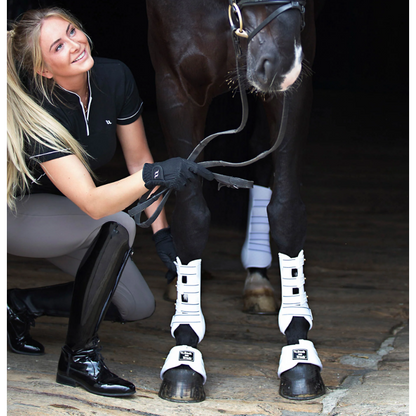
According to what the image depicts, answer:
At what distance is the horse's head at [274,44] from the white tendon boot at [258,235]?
4.04 ft

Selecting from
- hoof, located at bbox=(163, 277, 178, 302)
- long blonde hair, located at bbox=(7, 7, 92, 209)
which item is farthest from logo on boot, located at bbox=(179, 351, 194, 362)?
hoof, located at bbox=(163, 277, 178, 302)

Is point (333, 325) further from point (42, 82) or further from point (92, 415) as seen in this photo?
point (42, 82)

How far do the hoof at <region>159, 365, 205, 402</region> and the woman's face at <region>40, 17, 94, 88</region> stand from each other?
931 mm

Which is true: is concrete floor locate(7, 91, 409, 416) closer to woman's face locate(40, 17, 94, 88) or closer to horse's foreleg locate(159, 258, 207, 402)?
horse's foreleg locate(159, 258, 207, 402)

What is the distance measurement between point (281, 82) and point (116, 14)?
18.4ft

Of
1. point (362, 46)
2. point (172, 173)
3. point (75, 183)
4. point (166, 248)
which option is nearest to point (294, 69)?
point (172, 173)

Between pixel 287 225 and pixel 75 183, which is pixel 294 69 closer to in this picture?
pixel 287 225

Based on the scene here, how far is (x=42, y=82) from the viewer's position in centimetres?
178

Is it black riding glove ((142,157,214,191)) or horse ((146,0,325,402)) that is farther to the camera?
horse ((146,0,325,402))

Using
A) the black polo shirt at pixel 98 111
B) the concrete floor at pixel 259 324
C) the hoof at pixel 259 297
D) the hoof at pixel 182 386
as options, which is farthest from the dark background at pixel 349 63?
the hoof at pixel 182 386

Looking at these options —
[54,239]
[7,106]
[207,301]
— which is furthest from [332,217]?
[7,106]

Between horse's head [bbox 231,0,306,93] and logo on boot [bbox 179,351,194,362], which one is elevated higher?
horse's head [bbox 231,0,306,93]

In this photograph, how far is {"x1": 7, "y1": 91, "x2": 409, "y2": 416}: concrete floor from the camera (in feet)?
5.51

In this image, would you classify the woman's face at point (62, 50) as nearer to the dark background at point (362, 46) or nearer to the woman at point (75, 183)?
the woman at point (75, 183)
